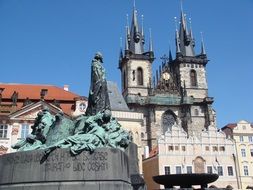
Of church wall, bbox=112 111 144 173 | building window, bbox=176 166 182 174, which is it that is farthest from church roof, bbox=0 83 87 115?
building window, bbox=176 166 182 174

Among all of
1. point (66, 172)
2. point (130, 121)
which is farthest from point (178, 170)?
point (66, 172)

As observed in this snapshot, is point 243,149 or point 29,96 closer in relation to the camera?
point 29,96

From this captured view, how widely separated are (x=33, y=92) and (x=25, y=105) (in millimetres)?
3845

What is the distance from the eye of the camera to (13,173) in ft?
27.3

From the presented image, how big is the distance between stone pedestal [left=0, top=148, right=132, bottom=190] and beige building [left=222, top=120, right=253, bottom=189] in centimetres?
3349

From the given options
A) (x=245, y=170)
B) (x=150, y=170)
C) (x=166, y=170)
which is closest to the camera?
(x=166, y=170)

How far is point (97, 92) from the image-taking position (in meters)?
10.3

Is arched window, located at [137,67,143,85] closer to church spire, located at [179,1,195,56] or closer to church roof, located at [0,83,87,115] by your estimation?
church spire, located at [179,1,195,56]

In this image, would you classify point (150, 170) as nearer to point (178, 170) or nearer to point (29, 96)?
point (178, 170)

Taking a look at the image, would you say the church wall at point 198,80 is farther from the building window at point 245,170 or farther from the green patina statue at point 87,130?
the green patina statue at point 87,130

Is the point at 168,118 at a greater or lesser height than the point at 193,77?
lesser

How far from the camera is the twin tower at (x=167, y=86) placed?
173 feet

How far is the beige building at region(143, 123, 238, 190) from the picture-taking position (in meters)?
36.9

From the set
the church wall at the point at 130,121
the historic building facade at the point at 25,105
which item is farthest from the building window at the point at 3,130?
the church wall at the point at 130,121
